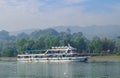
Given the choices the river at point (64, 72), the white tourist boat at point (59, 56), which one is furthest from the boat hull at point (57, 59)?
the river at point (64, 72)

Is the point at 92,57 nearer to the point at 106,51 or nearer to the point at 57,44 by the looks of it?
the point at 106,51

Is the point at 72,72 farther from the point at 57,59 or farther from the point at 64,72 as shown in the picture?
the point at 57,59

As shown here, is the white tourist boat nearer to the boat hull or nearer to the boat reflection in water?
the boat hull

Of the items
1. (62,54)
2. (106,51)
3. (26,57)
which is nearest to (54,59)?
(62,54)

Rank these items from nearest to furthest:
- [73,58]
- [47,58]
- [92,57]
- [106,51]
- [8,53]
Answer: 1. [73,58]
2. [47,58]
3. [92,57]
4. [106,51]
5. [8,53]

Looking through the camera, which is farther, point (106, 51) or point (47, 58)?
point (106, 51)

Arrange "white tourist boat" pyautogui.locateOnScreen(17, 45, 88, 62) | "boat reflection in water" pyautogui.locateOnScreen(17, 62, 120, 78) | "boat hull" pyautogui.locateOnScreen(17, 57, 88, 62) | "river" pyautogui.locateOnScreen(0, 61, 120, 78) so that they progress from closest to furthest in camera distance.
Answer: "boat reflection in water" pyautogui.locateOnScreen(17, 62, 120, 78)
"river" pyautogui.locateOnScreen(0, 61, 120, 78)
"boat hull" pyautogui.locateOnScreen(17, 57, 88, 62)
"white tourist boat" pyautogui.locateOnScreen(17, 45, 88, 62)

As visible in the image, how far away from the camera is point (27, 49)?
5305 inches

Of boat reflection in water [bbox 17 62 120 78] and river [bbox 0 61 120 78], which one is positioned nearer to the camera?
boat reflection in water [bbox 17 62 120 78]

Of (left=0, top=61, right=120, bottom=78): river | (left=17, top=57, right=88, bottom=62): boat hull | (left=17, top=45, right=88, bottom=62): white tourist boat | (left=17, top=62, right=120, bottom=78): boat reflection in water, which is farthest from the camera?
(left=17, top=45, right=88, bottom=62): white tourist boat

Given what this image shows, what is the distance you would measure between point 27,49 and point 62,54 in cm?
3244

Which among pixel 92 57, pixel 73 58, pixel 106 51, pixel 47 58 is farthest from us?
pixel 106 51

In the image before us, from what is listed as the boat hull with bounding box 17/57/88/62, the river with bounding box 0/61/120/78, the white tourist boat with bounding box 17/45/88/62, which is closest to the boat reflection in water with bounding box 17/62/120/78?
the river with bounding box 0/61/120/78

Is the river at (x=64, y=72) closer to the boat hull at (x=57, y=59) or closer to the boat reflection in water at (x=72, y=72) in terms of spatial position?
the boat reflection in water at (x=72, y=72)
